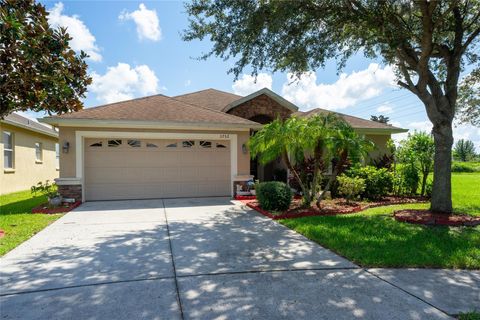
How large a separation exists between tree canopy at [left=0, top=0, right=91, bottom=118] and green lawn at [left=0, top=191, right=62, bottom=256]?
2670mm

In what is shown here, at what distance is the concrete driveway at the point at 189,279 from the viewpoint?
3428 mm

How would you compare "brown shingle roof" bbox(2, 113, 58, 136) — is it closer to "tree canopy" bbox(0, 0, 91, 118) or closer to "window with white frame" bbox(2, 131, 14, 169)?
"window with white frame" bbox(2, 131, 14, 169)

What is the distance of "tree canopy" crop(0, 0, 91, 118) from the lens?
5.74 meters

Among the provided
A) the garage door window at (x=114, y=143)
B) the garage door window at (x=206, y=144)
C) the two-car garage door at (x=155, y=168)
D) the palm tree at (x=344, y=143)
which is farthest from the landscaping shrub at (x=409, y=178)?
the garage door window at (x=114, y=143)

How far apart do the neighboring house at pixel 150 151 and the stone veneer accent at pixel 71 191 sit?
3 cm

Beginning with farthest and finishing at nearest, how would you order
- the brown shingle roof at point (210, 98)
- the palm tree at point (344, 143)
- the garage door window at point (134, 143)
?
the brown shingle roof at point (210, 98) → the garage door window at point (134, 143) → the palm tree at point (344, 143)

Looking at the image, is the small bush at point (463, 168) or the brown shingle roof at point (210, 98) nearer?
the brown shingle roof at point (210, 98)

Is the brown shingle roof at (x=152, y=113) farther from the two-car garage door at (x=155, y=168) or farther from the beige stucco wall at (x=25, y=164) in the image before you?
the beige stucco wall at (x=25, y=164)

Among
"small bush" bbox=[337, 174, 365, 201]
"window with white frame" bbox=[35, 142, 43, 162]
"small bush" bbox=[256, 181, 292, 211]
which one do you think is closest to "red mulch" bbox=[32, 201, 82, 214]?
"small bush" bbox=[256, 181, 292, 211]

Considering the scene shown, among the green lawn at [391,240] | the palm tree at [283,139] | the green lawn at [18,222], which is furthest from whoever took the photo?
the palm tree at [283,139]

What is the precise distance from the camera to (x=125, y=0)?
9.31 m

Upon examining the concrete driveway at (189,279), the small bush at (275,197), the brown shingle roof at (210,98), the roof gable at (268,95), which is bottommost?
the concrete driveway at (189,279)

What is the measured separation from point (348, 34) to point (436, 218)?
18.1 feet

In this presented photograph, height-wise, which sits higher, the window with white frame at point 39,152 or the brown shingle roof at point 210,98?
the brown shingle roof at point 210,98
